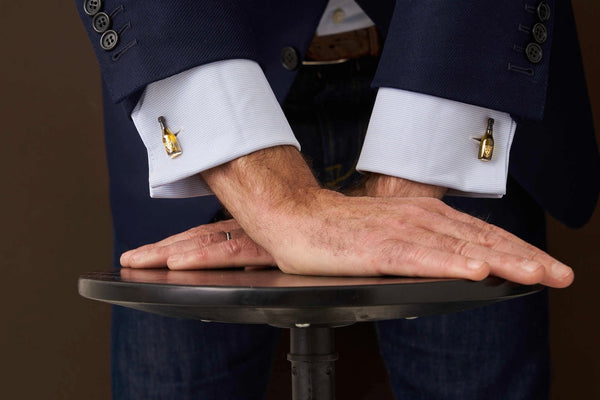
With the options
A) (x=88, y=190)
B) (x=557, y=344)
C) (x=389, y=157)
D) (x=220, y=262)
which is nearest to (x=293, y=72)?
(x=389, y=157)

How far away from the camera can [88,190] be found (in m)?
1.54

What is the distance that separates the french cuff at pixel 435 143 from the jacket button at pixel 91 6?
0.32 m

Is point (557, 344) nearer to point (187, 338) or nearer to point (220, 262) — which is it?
point (187, 338)

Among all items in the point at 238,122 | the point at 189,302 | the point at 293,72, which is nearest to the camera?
the point at 189,302

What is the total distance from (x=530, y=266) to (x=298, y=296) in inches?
7.2

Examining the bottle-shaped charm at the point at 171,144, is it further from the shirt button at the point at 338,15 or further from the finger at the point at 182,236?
the shirt button at the point at 338,15

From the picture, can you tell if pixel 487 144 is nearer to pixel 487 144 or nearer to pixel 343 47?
pixel 487 144

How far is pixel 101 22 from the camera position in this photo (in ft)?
2.58

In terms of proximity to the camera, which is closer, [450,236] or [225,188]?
[450,236]

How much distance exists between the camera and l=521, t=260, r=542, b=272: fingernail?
542 mm

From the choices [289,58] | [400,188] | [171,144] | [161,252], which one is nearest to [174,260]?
[161,252]

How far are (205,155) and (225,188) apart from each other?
0.04m

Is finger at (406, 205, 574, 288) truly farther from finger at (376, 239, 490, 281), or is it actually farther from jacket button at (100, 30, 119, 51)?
jacket button at (100, 30, 119, 51)

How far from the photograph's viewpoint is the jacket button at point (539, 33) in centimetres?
79
